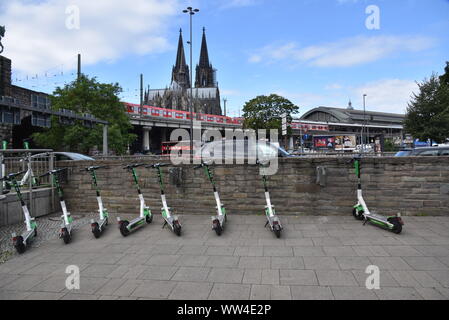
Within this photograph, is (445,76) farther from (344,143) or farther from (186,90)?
(186,90)

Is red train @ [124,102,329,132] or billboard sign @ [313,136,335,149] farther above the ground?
red train @ [124,102,329,132]

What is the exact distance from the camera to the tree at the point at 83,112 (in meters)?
20.0

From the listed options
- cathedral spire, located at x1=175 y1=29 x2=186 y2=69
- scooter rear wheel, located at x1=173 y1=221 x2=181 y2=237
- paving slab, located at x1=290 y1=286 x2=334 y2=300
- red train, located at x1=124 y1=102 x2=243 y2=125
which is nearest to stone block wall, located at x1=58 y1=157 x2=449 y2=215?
scooter rear wheel, located at x1=173 y1=221 x2=181 y2=237

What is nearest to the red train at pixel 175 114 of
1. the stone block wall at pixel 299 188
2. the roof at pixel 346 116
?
the stone block wall at pixel 299 188

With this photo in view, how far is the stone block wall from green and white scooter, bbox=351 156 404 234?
0.41 metres

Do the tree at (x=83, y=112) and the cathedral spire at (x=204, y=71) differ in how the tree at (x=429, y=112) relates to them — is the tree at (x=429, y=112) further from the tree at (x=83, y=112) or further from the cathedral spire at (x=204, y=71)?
the cathedral spire at (x=204, y=71)

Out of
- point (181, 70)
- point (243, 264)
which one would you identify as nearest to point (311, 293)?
point (243, 264)

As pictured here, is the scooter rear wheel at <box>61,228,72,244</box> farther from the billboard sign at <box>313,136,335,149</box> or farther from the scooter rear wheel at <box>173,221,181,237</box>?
the billboard sign at <box>313,136,335,149</box>

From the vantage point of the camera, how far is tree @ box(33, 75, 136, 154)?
20031mm

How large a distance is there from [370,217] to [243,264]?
9.93ft

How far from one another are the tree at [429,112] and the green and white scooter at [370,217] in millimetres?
28449

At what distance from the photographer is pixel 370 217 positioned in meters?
5.82
